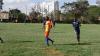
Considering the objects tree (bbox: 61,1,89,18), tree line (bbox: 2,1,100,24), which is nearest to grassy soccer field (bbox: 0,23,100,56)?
tree line (bbox: 2,1,100,24)

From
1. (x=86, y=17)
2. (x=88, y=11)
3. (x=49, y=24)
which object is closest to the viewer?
(x=49, y=24)

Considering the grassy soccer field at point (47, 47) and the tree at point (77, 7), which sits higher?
the grassy soccer field at point (47, 47)

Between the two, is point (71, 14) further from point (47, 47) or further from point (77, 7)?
point (47, 47)

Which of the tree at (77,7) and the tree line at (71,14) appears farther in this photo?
the tree at (77,7)

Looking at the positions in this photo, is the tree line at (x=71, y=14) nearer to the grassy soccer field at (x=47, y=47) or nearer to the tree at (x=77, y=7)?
the tree at (x=77, y=7)

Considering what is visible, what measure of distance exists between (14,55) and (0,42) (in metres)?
8.72

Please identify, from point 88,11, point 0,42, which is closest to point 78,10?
point 88,11

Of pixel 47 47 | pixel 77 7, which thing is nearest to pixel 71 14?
pixel 77 7

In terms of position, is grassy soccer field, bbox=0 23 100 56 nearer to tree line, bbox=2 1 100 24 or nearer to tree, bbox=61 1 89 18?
tree line, bbox=2 1 100 24

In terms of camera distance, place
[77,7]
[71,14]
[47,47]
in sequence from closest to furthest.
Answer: [47,47] < [71,14] < [77,7]

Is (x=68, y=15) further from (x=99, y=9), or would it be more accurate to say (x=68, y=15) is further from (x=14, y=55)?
(x=14, y=55)

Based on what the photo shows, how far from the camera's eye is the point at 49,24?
2266 centimetres

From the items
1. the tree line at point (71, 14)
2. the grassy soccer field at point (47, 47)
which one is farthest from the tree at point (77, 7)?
the grassy soccer field at point (47, 47)

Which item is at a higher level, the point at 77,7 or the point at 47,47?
the point at 47,47
